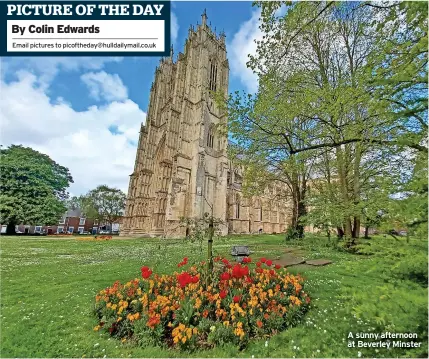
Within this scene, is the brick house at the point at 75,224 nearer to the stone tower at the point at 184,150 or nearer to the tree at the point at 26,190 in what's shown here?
the tree at the point at 26,190

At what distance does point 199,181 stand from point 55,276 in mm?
23329

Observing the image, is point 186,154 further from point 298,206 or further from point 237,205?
point 298,206

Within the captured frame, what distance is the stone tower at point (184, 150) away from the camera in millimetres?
29781

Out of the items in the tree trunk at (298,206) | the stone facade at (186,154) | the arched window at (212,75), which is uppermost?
the arched window at (212,75)

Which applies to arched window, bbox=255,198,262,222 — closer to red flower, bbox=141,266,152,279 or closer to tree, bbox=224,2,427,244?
tree, bbox=224,2,427,244

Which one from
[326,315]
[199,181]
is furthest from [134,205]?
[326,315]

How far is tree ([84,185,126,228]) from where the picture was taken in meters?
46.7

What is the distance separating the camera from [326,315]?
423cm

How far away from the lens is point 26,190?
1155 inches

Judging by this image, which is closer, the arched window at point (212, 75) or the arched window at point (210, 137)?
the arched window at point (210, 137)

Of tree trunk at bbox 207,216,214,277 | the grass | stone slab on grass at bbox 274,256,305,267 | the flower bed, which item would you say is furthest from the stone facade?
the flower bed

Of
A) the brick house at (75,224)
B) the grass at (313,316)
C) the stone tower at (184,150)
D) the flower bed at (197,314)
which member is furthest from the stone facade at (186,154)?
the brick house at (75,224)

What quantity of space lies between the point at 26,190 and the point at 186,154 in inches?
890

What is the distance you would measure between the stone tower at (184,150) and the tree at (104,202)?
44.7 ft
